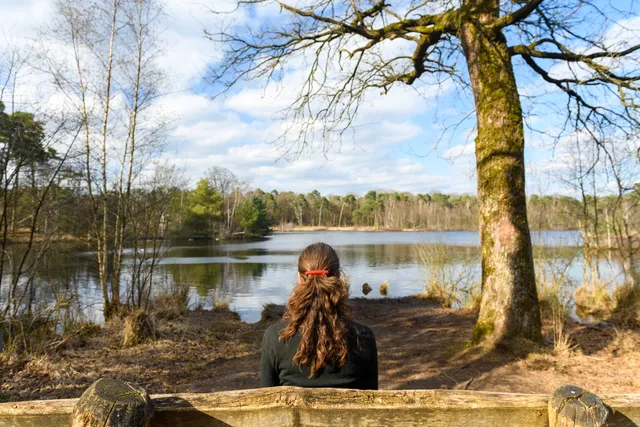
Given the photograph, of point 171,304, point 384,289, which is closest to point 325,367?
point 171,304

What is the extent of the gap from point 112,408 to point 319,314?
2.93 ft

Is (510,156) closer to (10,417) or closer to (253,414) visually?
(253,414)

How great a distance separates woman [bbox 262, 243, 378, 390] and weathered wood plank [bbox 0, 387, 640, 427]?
1.68 ft

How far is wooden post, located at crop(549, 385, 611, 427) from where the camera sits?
1188mm

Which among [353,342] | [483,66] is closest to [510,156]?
[483,66]

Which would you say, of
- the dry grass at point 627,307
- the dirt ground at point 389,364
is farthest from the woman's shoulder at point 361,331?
the dry grass at point 627,307

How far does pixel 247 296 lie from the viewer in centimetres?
1438

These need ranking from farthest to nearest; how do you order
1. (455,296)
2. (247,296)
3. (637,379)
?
(247,296) < (455,296) < (637,379)

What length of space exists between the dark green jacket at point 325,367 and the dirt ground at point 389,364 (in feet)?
10.4

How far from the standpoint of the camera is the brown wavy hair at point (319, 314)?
5.84 feet

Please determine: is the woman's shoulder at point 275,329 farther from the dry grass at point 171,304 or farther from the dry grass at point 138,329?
the dry grass at point 171,304

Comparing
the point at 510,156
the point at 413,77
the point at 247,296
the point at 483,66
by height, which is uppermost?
the point at 413,77

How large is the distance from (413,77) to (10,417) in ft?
23.8

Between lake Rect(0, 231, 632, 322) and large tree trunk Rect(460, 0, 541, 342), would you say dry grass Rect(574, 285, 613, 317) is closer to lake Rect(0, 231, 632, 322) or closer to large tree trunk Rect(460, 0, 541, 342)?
lake Rect(0, 231, 632, 322)
